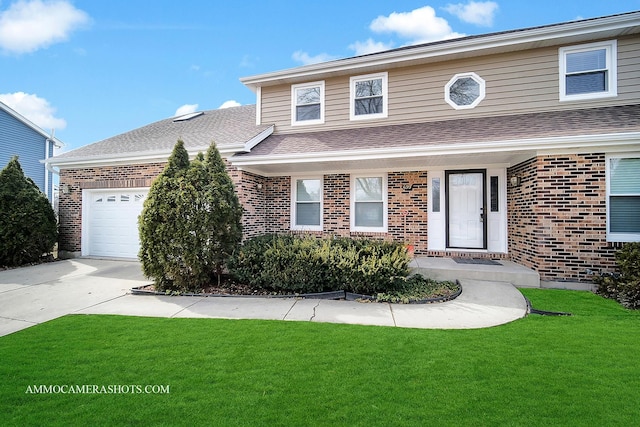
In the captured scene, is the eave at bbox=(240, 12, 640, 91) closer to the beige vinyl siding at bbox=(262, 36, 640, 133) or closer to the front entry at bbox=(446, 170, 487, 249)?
the beige vinyl siding at bbox=(262, 36, 640, 133)

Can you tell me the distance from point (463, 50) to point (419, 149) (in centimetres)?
331

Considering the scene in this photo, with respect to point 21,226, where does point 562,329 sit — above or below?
below

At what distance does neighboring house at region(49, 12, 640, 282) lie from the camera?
607 centimetres

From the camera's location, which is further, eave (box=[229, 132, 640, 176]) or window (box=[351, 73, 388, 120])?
window (box=[351, 73, 388, 120])

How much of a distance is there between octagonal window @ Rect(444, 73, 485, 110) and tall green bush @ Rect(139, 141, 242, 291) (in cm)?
643

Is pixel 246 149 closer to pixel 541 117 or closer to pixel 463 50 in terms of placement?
pixel 463 50

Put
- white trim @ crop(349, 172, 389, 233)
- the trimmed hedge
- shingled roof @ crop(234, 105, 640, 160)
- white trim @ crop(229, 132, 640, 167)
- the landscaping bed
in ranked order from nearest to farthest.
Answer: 1. the landscaping bed
2. the trimmed hedge
3. white trim @ crop(229, 132, 640, 167)
4. shingled roof @ crop(234, 105, 640, 160)
5. white trim @ crop(349, 172, 389, 233)

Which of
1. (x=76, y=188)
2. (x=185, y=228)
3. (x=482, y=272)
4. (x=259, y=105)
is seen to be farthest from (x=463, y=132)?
(x=76, y=188)

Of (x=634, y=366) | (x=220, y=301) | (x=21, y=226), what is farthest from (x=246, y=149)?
(x=634, y=366)

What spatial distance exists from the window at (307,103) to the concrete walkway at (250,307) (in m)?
6.05

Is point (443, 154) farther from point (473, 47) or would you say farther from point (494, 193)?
point (473, 47)

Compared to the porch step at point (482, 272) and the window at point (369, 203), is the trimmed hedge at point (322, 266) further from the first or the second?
the window at point (369, 203)

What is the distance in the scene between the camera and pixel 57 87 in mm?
15977

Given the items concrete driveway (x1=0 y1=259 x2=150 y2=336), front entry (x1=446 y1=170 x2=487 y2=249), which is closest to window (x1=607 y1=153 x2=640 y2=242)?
front entry (x1=446 y1=170 x2=487 y2=249)
